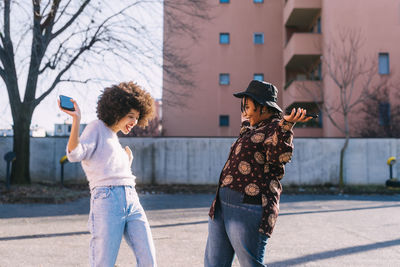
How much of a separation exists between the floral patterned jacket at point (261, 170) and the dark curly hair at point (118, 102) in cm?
80

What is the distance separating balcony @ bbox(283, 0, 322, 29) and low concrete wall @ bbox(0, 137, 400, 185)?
984 centimetres

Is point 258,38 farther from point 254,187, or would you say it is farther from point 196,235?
point 254,187

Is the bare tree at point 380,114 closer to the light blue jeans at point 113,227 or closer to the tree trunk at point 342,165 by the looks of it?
the tree trunk at point 342,165

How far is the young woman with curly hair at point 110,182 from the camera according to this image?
2.61 meters

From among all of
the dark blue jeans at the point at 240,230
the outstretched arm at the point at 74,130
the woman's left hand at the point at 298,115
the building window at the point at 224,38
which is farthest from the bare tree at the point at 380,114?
the outstretched arm at the point at 74,130

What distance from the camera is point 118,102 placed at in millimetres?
2811

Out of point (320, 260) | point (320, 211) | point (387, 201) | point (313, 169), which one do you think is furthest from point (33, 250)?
point (313, 169)

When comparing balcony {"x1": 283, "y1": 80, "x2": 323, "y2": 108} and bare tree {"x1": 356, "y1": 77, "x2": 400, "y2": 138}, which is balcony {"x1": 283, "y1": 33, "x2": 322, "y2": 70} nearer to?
balcony {"x1": 283, "y1": 80, "x2": 323, "y2": 108}

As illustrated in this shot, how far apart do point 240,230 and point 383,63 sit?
20.9 meters

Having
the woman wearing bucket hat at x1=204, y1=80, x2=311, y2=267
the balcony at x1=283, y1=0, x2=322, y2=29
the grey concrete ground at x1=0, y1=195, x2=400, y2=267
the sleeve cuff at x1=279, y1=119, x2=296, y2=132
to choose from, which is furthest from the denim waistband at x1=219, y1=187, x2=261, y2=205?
the balcony at x1=283, y1=0, x2=322, y2=29

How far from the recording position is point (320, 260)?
15.4 feet

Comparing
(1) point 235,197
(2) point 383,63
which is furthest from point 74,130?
(2) point 383,63

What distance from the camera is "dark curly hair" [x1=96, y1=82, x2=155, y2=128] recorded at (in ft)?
9.23

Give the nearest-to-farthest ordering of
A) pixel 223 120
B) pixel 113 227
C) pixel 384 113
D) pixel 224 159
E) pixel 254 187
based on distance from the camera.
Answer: pixel 254 187, pixel 113 227, pixel 224 159, pixel 384 113, pixel 223 120
